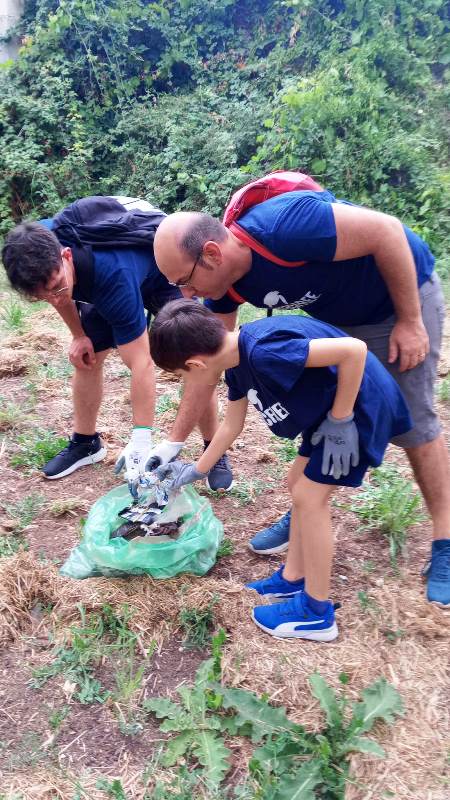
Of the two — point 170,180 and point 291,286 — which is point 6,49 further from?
point 291,286

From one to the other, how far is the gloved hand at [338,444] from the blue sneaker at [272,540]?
75 cm

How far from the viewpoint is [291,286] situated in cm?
211

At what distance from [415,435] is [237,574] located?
2.85 ft

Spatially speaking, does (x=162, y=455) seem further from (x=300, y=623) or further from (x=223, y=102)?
(x=223, y=102)

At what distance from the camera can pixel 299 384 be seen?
196 cm

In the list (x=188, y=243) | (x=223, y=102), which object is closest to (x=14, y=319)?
(x=188, y=243)

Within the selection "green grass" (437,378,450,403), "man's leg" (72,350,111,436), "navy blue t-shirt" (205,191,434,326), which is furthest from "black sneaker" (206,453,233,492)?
"green grass" (437,378,450,403)

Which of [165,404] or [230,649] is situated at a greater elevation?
[230,649]

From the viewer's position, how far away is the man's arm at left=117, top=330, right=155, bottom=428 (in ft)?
9.18

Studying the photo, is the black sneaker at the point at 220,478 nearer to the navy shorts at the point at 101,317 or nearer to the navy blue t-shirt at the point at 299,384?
the navy shorts at the point at 101,317

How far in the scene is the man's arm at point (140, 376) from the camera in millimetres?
2799

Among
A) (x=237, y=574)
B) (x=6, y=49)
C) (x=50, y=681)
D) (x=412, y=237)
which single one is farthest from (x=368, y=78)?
(x=50, y=681)

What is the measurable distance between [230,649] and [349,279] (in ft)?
4.12

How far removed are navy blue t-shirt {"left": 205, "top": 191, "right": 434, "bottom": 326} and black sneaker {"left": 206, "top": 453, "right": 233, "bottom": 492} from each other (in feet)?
3.52
